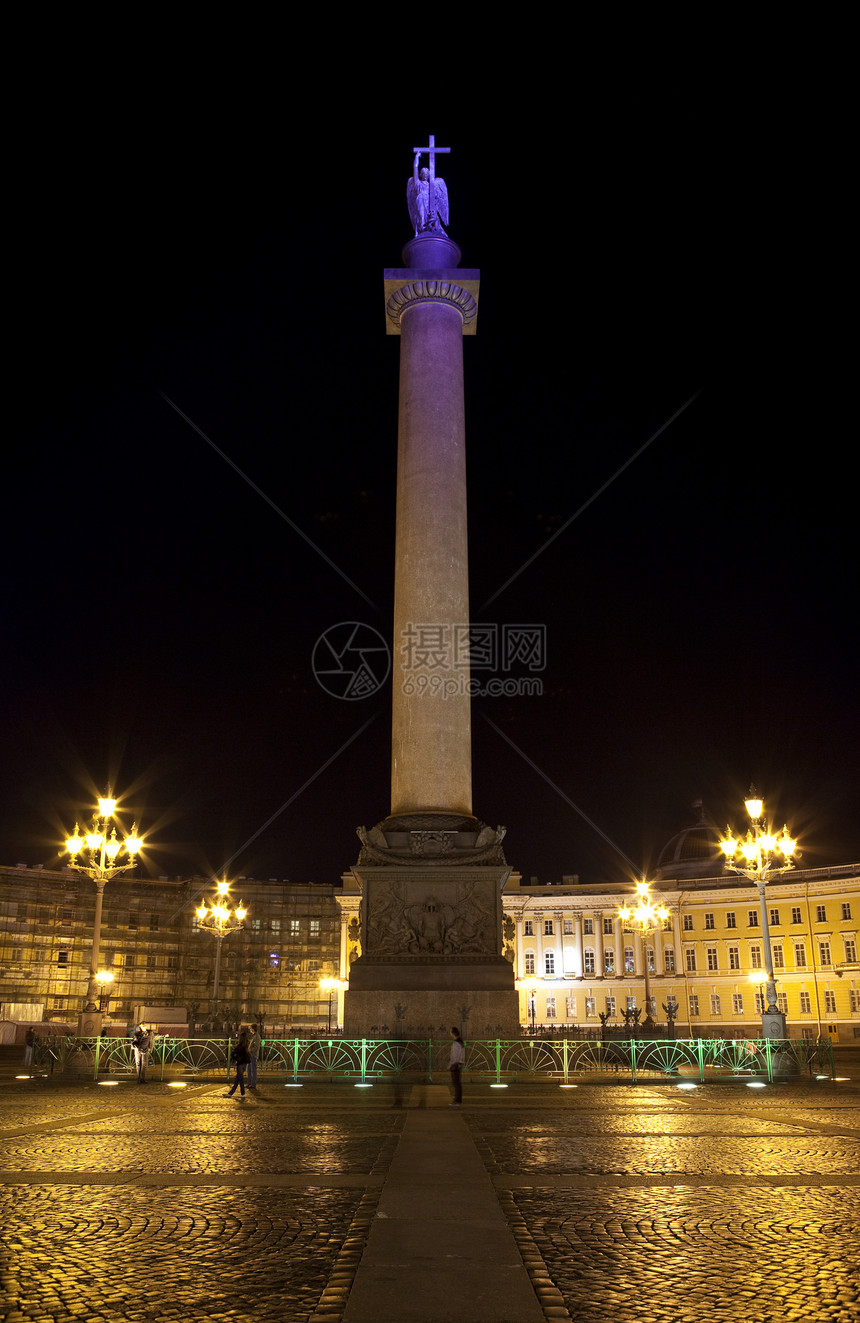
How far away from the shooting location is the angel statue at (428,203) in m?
35.4

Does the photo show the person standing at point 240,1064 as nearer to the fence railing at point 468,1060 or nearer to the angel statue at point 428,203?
the fence railing at point 468,1060

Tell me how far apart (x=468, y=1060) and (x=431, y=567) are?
13.3m

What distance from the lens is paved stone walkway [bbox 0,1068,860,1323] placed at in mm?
6223

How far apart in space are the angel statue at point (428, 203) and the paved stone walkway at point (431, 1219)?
1153 inches

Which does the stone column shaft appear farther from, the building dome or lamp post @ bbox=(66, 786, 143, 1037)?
the building dome

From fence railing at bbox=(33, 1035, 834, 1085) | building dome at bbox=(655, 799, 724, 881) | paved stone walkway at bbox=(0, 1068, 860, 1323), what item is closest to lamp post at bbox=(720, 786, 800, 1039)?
fence railing at bbox=(33, 1035, 834, 1085)

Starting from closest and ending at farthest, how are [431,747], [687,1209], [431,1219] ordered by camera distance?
1. [431,1219]
2. [687,1209]
3. [431,747]

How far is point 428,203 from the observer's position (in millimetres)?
35500

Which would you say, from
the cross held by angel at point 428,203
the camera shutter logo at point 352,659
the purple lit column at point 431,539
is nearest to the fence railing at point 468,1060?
the purple lit column at point 431,539

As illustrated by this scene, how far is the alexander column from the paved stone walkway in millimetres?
9431

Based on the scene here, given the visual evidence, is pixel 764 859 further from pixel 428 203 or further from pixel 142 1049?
pixel 428 203

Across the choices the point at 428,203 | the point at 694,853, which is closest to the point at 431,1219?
the point at 428,203

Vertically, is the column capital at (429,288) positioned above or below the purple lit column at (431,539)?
above

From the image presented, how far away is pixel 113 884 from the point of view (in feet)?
281
